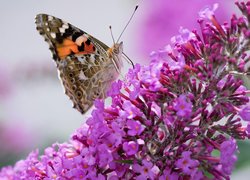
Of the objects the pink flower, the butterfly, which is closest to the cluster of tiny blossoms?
the butterfly

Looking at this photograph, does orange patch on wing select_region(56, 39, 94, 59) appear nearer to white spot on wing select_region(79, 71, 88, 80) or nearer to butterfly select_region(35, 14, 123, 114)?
butterfly select_region(35, 14, 123, 114)

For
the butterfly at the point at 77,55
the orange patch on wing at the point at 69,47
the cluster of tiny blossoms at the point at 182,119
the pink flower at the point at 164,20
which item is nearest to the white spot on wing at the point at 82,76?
the butterfly at the point at 77,55

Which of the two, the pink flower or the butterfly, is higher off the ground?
the pink flower

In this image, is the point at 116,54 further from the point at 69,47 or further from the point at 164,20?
the point at 164,20

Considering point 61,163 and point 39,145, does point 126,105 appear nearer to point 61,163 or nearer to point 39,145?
point 61,163

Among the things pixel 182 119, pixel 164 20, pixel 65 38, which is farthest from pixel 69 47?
pixel 164 20

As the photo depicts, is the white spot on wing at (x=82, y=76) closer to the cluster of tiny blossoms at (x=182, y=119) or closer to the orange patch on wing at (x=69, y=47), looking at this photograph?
the orange patch on wing at (x=69, y=47)
